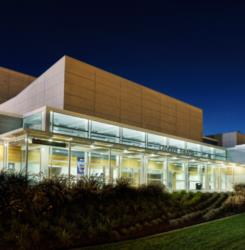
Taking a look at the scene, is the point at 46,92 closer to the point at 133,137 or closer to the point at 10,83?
the point at 133,137

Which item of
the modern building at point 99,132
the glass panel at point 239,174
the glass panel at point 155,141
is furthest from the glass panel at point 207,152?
the glass panel at point 155,141

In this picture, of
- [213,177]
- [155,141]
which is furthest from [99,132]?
[213,177]

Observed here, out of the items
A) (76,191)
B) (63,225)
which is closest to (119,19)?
(76,191)

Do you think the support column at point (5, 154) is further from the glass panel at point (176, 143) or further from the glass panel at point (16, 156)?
the glass panel at point (176, 143)

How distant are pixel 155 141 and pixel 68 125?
9666 millimetres

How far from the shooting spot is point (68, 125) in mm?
20297

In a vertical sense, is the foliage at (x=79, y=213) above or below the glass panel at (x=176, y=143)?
below

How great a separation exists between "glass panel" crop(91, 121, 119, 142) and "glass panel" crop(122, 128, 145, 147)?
969 millimetres

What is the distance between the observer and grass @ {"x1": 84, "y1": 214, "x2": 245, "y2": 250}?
812 centimetres

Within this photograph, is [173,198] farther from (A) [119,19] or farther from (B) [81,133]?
(A) [119,19]

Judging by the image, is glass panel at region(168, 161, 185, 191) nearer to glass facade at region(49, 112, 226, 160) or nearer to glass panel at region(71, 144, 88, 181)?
glass facade at region(49, 112, 226, 160)

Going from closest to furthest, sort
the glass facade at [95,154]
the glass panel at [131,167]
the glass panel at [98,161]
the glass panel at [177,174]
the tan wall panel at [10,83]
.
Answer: the glass facade at [95,154] < the glass panel at [98,161] < the glass panel at [131,167] < the glass panel at [177,174] < the tan wall panel at [10,83]

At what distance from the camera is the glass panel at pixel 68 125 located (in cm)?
1945

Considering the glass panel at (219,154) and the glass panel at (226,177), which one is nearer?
the glass panel at (226,177)
